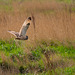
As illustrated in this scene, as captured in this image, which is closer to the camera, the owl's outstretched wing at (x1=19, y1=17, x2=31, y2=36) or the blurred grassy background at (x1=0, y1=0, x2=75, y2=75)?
the owl's outstretched wing at (x1=19, y1=17, x2=31, y2=36)

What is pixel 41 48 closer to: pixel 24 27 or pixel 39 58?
pixel 39 58

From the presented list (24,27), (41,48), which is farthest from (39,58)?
(24,27)

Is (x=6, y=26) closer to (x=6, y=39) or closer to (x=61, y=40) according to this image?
(x=6, y=39)

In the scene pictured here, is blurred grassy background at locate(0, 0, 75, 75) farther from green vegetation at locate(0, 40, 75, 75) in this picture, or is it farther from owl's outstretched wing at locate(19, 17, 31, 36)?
owl's outstretched wing at locate(19, 17, 31, 36)

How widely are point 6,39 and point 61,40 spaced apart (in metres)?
1.78

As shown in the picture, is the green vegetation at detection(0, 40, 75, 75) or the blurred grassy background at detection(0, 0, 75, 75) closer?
the green vegetation at detection(0, 40, 75, 75)

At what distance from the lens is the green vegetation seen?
4.75 m

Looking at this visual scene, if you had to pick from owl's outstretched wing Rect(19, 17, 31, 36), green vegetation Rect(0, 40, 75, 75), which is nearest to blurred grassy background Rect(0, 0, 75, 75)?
green vegetation Rect(0, 40, 75, 75)

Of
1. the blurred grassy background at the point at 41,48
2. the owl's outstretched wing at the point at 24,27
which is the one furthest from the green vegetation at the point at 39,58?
the owl's outstretched wing at the point at 24,27

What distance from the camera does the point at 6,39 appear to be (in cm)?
662

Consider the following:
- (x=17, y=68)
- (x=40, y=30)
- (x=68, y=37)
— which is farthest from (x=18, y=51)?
(x=68, y=37)

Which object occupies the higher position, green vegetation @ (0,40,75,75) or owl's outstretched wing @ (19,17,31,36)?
owl's outstretched wing @ (19,17,31,36)

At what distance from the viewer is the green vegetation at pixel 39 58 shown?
4.75 m

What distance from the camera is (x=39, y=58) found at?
18.1 feet
